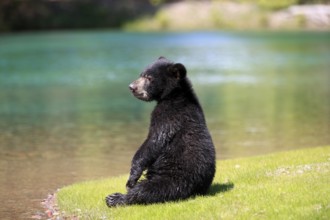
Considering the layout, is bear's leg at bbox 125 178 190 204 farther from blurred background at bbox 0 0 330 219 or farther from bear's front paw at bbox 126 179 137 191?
blurred background at bbox 0 0 330 219

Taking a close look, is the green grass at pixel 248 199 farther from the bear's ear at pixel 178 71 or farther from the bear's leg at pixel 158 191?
the bear's ear at pixel 178 71

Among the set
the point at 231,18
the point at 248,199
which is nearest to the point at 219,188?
the point at 248,199

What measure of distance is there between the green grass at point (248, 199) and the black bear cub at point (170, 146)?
0.74 ft

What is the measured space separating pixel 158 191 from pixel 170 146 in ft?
2.15

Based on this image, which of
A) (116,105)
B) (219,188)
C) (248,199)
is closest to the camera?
(248,199)

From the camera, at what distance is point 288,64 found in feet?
180

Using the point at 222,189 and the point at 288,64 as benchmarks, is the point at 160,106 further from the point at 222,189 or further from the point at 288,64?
the point at 288,64

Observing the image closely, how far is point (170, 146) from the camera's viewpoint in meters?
9.40

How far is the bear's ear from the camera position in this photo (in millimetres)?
9339

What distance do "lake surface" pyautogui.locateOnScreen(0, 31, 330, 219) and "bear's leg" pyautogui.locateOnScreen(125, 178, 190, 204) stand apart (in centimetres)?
294

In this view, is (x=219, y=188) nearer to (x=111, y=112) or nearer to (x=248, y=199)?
(x=248, y=199)

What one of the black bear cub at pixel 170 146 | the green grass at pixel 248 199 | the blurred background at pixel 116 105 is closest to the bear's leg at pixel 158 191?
the black bear cub at pixel 170 146

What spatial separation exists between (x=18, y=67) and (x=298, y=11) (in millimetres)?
84710

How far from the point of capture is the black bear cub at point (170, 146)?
933 centimetres
